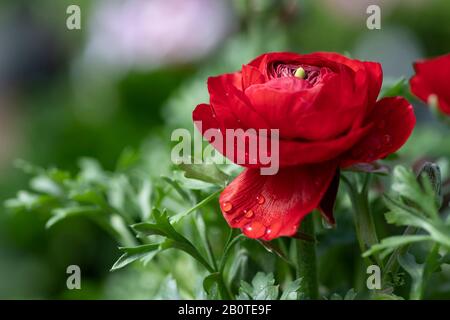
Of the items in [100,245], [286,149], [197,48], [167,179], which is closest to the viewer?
[286,149]

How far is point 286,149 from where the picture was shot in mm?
428

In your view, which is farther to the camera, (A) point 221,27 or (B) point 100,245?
(A) point 221,27

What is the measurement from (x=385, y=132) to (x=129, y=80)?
89 centimetres

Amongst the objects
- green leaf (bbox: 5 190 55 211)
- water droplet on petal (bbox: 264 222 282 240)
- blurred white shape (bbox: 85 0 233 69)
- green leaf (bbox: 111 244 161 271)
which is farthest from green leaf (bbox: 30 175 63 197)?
blurred white shape (bbox: 85 0 233 69)

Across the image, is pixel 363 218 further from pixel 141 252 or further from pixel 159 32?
pixel 159 32

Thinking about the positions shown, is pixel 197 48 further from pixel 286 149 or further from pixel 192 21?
pixel 286 149

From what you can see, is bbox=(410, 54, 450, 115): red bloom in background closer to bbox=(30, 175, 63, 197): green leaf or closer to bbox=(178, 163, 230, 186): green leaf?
bbox=(178, 163, 230, 186): green leaf

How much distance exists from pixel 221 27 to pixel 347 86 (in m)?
1.07

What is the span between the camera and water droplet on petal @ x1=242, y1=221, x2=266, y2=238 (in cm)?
44

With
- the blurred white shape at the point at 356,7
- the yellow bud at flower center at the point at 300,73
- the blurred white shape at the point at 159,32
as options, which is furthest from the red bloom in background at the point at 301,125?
the blurred white shape at the point at 356,7

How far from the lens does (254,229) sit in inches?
17.7

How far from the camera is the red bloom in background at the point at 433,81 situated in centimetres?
54

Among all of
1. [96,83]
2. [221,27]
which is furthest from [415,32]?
[96,83]
